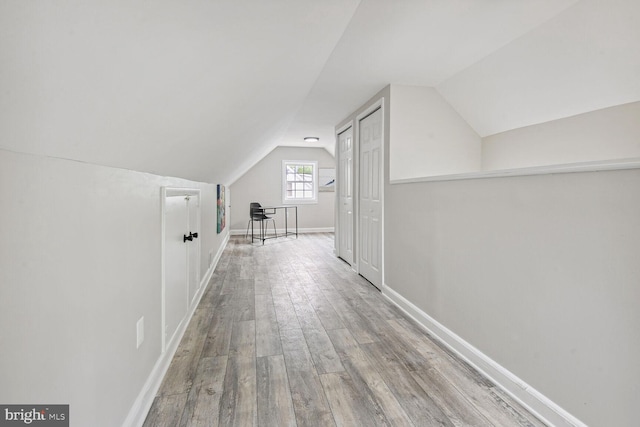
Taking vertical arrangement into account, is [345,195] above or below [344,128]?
below

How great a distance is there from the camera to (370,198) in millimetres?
3582

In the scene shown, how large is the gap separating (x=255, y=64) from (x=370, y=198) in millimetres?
→ 2335

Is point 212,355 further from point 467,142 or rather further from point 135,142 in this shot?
point 467,142

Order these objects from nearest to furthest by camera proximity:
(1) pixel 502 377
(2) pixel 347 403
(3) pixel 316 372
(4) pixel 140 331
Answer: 1. (4) pixel 140 331
2. (2) pixel 347 403
3. (1) pixel 502 377
4. (3) pixel 316 372

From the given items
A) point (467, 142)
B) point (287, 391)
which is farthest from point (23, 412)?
point (467, 142)

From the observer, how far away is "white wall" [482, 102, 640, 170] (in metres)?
2.05

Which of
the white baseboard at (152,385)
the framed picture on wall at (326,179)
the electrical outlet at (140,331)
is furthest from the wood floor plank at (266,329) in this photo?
the framed picture on wall at (326,179)

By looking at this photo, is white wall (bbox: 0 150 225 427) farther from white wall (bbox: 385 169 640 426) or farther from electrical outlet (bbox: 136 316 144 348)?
white wall (bbox: 385 169 640 426)

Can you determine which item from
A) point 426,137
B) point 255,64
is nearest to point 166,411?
point 255,64

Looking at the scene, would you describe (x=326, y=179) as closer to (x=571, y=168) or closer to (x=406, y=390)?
(x=406, y=390)

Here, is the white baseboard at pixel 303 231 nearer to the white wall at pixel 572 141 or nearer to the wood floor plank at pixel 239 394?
the white wall at pixel 572 141

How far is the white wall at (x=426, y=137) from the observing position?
3021 millimetres

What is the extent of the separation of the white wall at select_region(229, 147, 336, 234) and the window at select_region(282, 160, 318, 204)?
120 mm

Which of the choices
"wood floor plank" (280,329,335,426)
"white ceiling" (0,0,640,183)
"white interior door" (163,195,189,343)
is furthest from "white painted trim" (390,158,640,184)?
"white interior door" (163,195,189,343)
